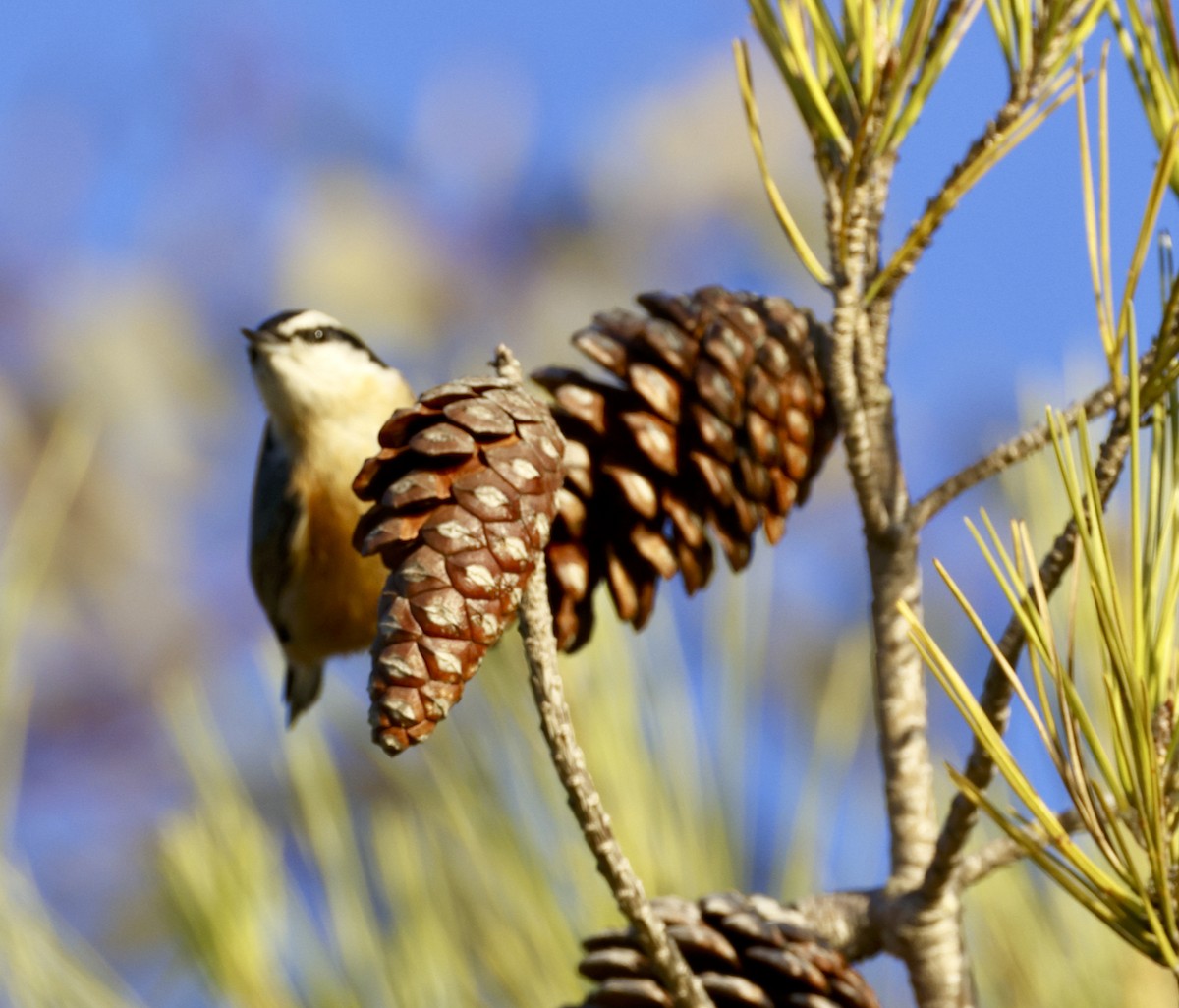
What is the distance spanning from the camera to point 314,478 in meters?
1.77

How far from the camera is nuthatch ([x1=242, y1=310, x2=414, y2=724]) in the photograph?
5.63ft

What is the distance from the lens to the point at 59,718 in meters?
2.62

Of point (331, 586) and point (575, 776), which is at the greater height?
point (331, 586)

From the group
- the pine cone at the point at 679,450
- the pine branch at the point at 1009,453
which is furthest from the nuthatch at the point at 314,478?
the pine branch at the point at 1009,453

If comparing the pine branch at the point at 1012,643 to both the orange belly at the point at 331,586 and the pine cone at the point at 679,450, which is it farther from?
the orange belly at the point at 331,586

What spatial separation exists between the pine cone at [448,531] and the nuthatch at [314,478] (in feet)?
3.18

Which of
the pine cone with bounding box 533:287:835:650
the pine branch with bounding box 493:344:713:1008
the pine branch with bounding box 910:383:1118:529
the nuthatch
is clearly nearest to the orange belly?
the nuthatch

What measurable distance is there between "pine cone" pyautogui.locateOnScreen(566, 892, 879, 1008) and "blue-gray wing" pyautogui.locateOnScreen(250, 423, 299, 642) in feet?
3.29

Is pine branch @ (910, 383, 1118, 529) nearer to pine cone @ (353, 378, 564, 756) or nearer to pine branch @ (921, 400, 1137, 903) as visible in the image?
pine branch @ (921, 400, 1137, 903)

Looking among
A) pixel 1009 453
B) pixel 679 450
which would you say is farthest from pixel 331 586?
pixel 1009 453

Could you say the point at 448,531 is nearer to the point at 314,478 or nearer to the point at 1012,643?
the point at 1012,643

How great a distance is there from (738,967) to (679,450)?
0.27 metres

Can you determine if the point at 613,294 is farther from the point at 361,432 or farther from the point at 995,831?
the point at 995,831

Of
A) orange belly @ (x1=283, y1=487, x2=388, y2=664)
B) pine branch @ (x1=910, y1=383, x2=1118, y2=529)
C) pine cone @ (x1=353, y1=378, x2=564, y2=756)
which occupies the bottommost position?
pine branch @ (x1=910, y1=383, x2=1118, y2=529)
